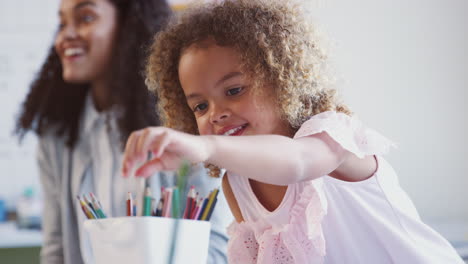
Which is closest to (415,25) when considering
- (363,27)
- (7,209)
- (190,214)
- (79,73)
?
(363,27)

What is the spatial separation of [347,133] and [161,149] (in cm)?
24

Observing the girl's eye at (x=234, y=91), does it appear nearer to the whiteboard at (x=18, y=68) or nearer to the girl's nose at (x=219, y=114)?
the girl's nose at (x=219, y=114)

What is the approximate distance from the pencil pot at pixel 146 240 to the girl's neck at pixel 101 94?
72 cm

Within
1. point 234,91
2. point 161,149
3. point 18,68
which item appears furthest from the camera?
point 18,68

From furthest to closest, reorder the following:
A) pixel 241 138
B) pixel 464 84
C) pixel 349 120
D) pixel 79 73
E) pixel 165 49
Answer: pixel 464 84, pixel 79 73, pixel 165 49, pixel 349 120, pixel 241 138

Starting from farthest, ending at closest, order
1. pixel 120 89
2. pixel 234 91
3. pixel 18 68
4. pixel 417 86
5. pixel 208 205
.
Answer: pixel 18 68
pixel 417 86
pixel 120 89
pixel 234 91
pixel 208 205

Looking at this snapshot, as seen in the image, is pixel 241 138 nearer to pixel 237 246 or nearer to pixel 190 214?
pixel 190 214

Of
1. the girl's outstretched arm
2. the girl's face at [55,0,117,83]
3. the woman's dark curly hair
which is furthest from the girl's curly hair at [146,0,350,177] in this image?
the girl's face at [55,0,117,83]

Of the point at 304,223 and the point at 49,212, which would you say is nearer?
the point at 304,223

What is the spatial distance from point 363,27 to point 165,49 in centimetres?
86

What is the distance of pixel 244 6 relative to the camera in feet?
1.96

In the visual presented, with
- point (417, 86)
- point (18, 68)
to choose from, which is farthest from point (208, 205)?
point (18, 68)

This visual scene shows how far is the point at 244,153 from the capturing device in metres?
0.37

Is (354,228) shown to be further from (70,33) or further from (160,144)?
(70,33)
